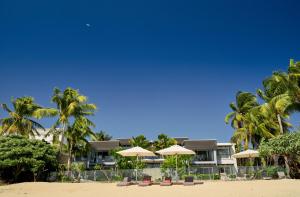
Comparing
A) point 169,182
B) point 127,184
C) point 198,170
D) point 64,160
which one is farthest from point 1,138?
point 198,170

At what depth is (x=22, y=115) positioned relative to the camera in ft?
93.2

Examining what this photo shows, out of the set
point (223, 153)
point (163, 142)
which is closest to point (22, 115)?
point (163, 142)

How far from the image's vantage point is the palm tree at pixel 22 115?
2808 centimetres

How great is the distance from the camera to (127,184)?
61.4 ft

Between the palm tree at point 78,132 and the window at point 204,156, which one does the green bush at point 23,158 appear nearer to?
the palm tree at point 78,132

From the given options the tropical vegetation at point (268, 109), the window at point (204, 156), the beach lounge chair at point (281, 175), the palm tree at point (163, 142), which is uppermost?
the tropical vegetation at point (268, 109)

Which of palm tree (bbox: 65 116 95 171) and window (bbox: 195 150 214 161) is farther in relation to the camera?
window (bbox: 195 150 214 161)

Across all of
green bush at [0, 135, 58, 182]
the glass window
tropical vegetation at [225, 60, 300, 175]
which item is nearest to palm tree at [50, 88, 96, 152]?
green bush at [0, 135, 58, 182]

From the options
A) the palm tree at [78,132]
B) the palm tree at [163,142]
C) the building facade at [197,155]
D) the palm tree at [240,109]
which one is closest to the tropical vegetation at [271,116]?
the palm tree at [240,109]

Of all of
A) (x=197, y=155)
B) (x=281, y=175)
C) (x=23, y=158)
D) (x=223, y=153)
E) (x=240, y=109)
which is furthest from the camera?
(x=223, y=153)

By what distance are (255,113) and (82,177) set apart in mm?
21695

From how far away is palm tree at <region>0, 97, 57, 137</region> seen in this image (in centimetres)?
2808

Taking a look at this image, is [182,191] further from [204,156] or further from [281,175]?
[204,156]

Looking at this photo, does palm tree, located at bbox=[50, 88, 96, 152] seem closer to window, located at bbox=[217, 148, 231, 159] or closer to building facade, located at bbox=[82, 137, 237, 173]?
building facade, located at bbox=[82, 137, 237, 173]
